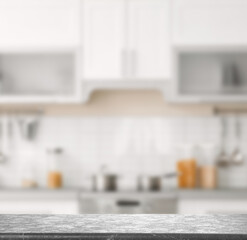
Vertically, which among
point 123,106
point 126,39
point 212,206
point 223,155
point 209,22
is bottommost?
point 212,206

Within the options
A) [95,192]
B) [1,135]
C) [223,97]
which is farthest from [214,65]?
[1,135]

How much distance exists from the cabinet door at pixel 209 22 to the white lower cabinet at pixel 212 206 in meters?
1.13

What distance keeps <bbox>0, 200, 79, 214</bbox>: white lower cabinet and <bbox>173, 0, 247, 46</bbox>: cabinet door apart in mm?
1402

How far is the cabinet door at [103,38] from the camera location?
11.5 ft

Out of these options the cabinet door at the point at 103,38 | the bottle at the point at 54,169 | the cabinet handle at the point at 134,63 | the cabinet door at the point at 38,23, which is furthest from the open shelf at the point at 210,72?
the bottle at the point at 54,169

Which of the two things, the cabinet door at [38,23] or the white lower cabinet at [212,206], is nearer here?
the white lower cabinet at [212,206]

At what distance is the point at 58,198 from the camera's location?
3307 millimetres

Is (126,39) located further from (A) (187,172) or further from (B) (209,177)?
(B) (209,177)

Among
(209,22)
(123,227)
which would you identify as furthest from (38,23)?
(123,227)

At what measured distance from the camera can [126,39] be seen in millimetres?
3492

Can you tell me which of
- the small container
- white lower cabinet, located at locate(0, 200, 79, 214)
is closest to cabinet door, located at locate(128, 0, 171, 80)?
the small container

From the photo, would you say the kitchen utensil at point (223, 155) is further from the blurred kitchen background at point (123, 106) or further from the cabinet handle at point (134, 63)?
the cabinet handle at point (134, 63)

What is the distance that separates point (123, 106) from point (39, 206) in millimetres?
1032

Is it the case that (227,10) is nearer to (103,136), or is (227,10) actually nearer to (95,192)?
(103,136)
